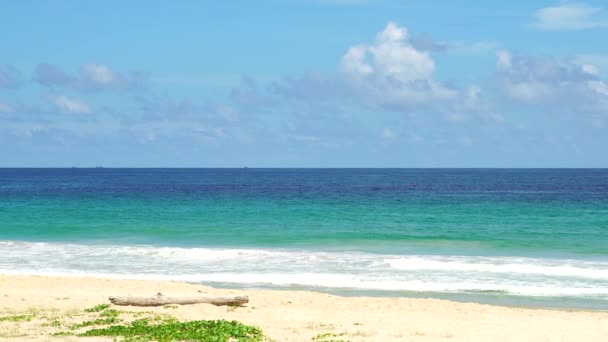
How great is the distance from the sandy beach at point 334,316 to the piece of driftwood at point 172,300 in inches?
7.4

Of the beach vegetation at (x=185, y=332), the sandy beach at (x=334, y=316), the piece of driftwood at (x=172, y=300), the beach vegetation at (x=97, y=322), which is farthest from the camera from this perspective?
the piece of driftwood at (x=172, y=300)

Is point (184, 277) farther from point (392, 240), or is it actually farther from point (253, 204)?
point (253, 204)

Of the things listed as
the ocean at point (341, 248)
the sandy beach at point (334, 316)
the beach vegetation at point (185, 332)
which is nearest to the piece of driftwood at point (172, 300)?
the sandy beach at point (334, 316)

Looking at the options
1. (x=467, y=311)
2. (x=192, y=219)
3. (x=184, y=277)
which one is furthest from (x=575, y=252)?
(x=192, y=219)

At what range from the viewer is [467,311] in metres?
18.5

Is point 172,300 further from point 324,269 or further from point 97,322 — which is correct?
point 324,269

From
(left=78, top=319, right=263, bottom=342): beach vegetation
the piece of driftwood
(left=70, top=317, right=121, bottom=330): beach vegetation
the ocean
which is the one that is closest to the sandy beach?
the piece of driftwood

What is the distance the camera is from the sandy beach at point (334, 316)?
1516 centimetres

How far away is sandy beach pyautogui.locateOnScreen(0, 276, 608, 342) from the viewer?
15156mm

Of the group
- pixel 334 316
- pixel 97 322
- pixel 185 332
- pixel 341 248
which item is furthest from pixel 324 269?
pixel 185 332

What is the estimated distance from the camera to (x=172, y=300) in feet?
59.8

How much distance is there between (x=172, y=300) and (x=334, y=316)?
4.38 metres

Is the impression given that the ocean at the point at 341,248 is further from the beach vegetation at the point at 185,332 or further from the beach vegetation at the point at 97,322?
the beach vegetation at the point at 185,332

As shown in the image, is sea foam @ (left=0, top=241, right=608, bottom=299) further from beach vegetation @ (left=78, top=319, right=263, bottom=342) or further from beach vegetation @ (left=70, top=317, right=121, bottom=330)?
beach vegetation @ (left=78, top=319, right=263, bottom=342)
